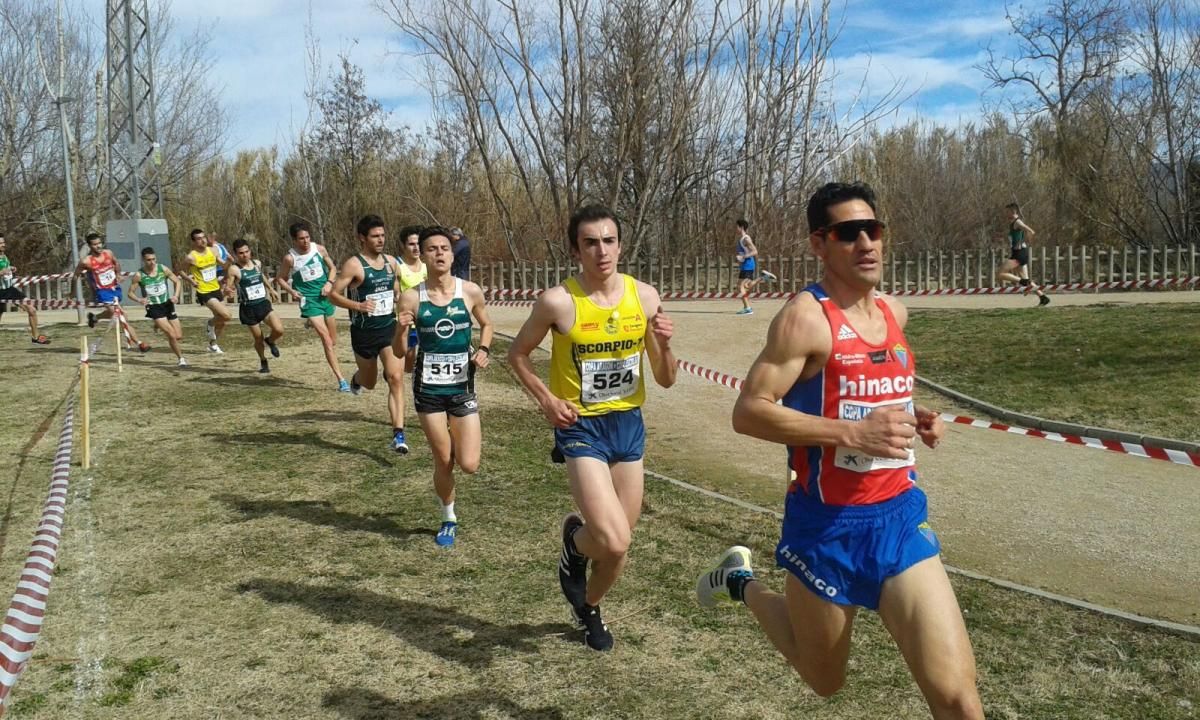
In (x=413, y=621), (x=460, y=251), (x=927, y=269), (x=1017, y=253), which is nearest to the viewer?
(x=413, y=621)

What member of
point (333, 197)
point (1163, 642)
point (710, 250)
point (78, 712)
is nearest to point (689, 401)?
point (1163, 642)

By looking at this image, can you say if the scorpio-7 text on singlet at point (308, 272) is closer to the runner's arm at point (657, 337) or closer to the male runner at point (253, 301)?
the male runner at point (253, 301)

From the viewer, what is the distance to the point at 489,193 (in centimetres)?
3731

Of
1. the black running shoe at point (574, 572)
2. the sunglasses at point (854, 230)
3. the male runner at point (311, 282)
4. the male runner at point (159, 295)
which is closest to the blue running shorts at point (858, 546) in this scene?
the sunglasses at point (854, 230)

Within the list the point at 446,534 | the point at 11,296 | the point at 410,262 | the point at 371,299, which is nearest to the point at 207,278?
the point at 11,296

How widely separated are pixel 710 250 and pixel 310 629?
96.0 ft

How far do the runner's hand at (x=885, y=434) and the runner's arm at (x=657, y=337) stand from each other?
6.28 ft

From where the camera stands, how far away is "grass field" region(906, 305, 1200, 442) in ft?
38.0

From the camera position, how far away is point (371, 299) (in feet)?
31.8

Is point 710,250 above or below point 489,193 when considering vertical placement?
below

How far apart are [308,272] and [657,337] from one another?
8.61 m

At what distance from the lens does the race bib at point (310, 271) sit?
12352mm

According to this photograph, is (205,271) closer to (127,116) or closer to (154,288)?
(154,288)

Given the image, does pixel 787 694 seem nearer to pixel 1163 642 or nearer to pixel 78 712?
pixel 1163 642
